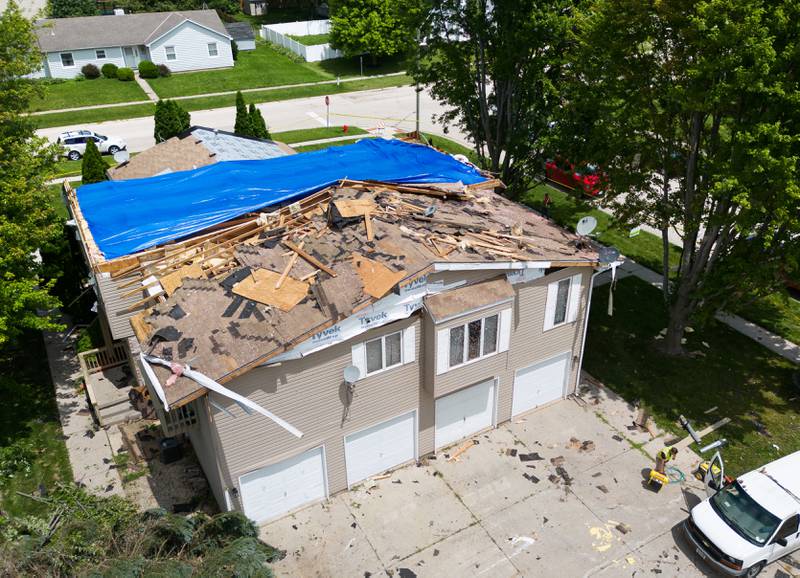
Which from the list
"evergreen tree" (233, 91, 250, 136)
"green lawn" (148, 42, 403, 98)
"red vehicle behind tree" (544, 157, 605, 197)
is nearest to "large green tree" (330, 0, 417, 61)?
"green lawn" (148, 42, 403, 98)

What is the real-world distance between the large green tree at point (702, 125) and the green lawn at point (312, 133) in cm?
2163

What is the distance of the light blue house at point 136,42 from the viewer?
49844 millimetres

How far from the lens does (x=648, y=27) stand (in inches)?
606

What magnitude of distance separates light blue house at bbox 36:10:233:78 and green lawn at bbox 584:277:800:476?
4457 centimetres

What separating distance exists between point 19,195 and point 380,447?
1090cm

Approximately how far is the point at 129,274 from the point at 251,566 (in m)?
7.84

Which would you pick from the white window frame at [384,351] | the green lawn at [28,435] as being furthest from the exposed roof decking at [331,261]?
the green lawn at [28,435]

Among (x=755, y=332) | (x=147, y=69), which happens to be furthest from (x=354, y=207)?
(x=147, y=69)

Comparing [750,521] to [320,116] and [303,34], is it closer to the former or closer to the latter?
[320,116]

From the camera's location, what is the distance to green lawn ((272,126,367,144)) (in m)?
38.4

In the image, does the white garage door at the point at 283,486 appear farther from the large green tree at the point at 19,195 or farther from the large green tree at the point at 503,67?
the large green tree at the point at 503,67

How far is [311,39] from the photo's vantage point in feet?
199

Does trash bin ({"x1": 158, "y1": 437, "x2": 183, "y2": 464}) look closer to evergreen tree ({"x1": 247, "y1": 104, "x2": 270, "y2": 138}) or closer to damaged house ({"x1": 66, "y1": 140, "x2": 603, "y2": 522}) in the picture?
damaged house ({"x1": 66, "y1": 140, "x2": 603, "y2": 522})

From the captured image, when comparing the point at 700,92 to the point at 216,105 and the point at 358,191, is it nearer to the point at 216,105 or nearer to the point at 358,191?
the point at 358,191
